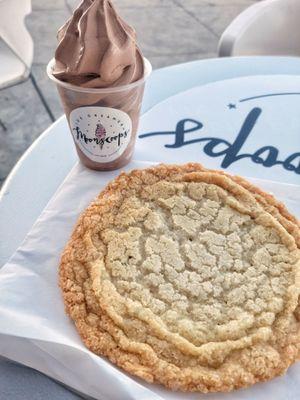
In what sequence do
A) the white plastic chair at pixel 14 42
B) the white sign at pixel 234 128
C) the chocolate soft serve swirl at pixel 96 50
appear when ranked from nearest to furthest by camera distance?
the chocolate soft serve swirl at pixel 96 50
the white sign at pixel 234 128
the white plastic chair at pixel 14 42

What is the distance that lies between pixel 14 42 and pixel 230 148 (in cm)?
137

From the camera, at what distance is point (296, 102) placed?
1.58 meters

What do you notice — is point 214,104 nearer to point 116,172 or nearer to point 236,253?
point 116,172

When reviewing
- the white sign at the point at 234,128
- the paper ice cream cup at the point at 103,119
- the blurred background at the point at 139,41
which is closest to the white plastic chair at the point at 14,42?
the blurred background at the point at 139,41

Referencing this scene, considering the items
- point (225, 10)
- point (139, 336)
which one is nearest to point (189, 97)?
point (139, 336)

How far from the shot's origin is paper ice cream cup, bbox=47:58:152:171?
1.21 metres

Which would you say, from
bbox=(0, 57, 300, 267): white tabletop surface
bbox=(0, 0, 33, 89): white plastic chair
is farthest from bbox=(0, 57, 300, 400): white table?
bbox=(0, 0, 33, 89): white plastic chair

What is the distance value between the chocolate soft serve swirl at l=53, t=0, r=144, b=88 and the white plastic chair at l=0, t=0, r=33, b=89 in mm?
1151

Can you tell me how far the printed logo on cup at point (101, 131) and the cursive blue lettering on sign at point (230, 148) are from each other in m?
0.16

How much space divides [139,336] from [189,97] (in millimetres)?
849

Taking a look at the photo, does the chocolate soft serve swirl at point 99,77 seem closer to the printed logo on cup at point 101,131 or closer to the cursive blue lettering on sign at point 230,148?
the printed logo on cup at point 101,131

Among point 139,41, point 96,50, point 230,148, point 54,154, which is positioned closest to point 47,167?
point 54,154

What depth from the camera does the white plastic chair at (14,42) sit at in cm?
233

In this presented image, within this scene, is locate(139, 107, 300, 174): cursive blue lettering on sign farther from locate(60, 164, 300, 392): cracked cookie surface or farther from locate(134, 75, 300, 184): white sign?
locate(60, 164, 300, 392): cracked cookie surface
